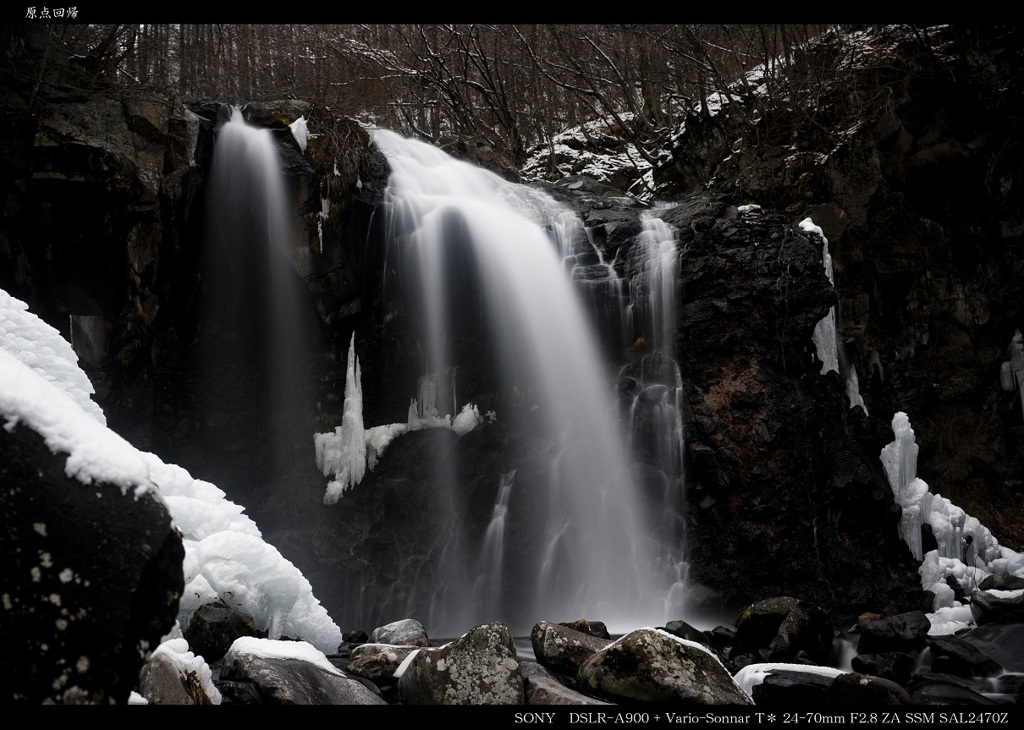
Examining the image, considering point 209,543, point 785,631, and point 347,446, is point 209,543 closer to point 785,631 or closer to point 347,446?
point 347,446

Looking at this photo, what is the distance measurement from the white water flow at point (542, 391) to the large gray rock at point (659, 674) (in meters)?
4.01

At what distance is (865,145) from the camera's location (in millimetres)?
12445

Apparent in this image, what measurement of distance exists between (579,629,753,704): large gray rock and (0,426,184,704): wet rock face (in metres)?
3.21

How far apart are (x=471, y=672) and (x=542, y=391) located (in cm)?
579

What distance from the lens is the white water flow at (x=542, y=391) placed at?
29.3 ft

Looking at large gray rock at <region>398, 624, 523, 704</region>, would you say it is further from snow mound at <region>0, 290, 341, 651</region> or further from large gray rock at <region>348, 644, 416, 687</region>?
snow mound at <region>0, 290, 341, 651</region>

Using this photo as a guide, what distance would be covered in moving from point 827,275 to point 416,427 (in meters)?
6.53

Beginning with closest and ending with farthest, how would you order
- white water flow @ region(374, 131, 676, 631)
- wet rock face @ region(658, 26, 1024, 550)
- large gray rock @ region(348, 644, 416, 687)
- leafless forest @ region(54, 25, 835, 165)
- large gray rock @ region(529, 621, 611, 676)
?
large gray rock @ region(348, 644, 416, 687)
large gray rock @ region(529, 621, 611, 676)
white water flow @ region(374, 131, 676, 631)
wet rock face @ region(658, 26, 1024, 550)
leafless forest @ region(54, 25, 835, 165)

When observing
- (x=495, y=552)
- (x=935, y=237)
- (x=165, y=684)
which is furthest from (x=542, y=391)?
(x=935, y=237)

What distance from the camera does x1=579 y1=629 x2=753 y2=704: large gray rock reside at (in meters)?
4.35

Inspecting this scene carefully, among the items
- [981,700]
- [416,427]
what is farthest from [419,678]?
[416,427]

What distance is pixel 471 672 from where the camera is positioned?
14.1 ft

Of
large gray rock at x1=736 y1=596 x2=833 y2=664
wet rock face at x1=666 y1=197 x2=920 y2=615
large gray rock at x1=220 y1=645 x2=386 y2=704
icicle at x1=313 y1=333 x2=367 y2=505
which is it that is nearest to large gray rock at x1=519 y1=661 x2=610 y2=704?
large gray rock at x1=220 y1=645 x2=386 y2=704

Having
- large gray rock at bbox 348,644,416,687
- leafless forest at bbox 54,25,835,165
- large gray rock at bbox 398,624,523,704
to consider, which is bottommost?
large gray rock at bbox 348,644,416,687
